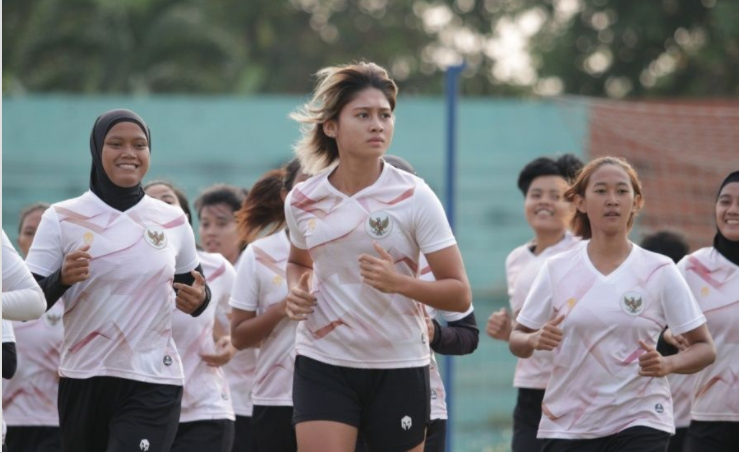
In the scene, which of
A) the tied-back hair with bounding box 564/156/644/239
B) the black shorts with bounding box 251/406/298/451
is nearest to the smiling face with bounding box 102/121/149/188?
the black shorts with bounding box 251/406/298/451

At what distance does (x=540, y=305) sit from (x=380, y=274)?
1.38 meters

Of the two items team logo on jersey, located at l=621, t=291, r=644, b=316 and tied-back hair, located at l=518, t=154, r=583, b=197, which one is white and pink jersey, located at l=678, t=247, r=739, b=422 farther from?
tied-back hair, located at l=518, t=154, r=583, b=197

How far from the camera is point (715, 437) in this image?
A: 6730 millimetres

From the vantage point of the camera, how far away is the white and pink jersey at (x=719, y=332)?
6.68m

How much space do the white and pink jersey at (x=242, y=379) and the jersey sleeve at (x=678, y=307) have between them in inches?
105

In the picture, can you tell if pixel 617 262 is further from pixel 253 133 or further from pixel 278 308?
pixel 253 133

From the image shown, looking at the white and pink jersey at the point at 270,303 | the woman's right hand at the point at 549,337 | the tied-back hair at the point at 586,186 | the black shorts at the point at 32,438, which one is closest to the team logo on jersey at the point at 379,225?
the woman's right hand at the point at 549,337

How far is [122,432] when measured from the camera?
18.9 feet

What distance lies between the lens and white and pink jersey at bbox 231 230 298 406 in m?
6.83

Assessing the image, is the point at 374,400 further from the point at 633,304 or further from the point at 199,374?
the point at 199,374

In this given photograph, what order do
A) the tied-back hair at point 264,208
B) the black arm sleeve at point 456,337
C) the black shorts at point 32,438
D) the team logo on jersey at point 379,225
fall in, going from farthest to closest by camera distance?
the black shorts at point 32,438, the tied-back hair at point 264,208, the black arm sleeve at point 456,337, the team logo on jersey at point 379,225

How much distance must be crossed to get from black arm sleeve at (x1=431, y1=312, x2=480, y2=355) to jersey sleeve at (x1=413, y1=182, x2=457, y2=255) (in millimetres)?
779

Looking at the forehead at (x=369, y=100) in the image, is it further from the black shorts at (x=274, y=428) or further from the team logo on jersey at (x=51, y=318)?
the team logo on jersey at (x=51, y=318)

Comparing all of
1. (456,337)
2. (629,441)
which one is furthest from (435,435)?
(629,441)
